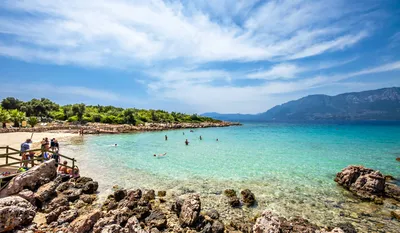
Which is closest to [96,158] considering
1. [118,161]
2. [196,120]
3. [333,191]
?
[118,161]

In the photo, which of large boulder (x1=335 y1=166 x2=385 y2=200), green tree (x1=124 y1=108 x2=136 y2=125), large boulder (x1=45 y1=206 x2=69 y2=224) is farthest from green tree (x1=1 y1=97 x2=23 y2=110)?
large boulder (x1=335 y1=166 x2=385 y2=200)

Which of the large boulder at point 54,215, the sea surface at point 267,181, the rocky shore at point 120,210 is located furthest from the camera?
the sea surface at point 267,181

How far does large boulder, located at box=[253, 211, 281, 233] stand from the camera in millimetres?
7945

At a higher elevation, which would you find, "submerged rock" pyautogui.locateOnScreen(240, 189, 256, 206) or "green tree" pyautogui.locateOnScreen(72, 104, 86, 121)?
A: "green tree" pyautogui.locateOnScreen(72, 104, 86, 121)

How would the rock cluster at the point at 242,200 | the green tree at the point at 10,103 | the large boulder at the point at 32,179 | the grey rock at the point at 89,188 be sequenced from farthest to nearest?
the green tree at the point at 10,103
the grey rock at the point at 89,188
the rock cluster at the point at 242,200
the large boulder at the point at 32,179

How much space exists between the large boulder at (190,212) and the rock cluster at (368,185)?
11.7 meters

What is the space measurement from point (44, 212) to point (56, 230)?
2.63 metres

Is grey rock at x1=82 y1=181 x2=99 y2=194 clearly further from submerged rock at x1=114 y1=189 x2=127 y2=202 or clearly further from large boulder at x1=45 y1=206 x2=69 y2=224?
large boulder at x1=45 y1=206 x2=69 y2=224

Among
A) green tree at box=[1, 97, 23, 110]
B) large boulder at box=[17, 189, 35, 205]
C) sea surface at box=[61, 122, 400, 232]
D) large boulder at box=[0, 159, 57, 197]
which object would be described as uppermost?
green tree at box=[1, 97, 23, 110]

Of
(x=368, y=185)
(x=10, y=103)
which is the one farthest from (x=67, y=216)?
(x=10, y=103)

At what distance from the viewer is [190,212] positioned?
9.55m

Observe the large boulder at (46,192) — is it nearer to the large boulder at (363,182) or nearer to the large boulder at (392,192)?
the large boulder at (363,182)

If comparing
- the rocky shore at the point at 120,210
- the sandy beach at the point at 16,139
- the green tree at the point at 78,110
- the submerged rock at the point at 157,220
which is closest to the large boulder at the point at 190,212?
the rocky shore at the point at 120,210

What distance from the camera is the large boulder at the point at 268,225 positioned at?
795 centimetres
